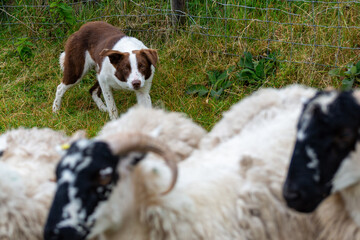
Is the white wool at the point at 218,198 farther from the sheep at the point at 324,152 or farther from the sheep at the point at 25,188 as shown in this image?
the sheep at the point at 25,188

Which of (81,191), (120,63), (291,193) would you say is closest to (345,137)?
(291,193)

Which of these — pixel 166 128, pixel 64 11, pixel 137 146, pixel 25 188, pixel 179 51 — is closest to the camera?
pixel 137 146

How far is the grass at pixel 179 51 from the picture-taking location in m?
5.24

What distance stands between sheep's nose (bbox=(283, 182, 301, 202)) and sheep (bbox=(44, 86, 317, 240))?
34 cm

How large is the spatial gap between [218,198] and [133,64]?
9.95 ft

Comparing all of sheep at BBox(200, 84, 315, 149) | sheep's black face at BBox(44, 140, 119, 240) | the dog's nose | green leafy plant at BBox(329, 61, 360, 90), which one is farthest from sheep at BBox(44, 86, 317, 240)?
the dog's nose

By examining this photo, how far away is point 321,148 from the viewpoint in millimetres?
2168

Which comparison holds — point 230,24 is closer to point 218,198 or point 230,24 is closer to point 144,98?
point 144,98

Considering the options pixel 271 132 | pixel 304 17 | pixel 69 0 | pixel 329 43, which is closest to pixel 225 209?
pixel 271 132

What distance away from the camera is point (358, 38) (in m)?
5.21

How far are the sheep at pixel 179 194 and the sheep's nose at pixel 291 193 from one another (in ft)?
1.10

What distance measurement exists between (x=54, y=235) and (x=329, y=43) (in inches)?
159

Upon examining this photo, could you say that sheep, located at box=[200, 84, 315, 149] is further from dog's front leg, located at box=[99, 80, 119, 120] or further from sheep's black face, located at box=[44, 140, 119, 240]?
dog's front leg, located at box=[99, 80, 119, 120]

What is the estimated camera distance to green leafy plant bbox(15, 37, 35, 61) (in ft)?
21.9
